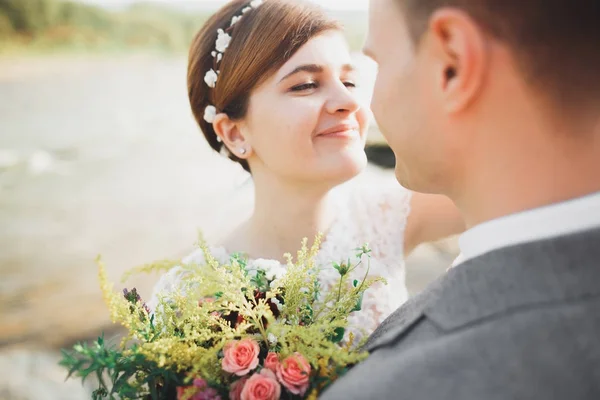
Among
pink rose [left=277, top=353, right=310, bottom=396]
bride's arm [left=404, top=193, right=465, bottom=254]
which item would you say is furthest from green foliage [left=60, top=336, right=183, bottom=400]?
bride's arm [left=404, top=193, right=465, bottom=254]

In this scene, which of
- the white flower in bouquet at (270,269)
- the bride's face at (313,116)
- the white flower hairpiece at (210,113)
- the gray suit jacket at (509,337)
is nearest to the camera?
the gray suit jacket at (509,337)

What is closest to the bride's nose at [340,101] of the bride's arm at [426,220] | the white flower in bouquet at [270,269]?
the bride's arm at [426,220]

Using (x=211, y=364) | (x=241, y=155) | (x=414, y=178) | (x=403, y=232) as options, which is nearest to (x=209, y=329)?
(x=211, y=364)

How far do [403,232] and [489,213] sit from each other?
1.17 m

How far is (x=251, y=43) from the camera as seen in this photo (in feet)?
6.04

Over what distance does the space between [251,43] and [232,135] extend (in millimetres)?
368

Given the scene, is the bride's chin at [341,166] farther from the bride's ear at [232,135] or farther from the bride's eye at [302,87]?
the bride's ear at [232,135]

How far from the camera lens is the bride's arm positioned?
209 centimetres

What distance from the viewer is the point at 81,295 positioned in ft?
19.1

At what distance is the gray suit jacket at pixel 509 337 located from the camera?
0.77 metres

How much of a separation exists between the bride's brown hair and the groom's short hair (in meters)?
1.00

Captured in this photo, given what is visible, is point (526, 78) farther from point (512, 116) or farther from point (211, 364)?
point (211, 364)

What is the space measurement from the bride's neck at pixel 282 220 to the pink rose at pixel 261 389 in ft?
3.15

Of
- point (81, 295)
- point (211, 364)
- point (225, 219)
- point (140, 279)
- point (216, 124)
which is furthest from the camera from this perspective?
point (225, 219)
